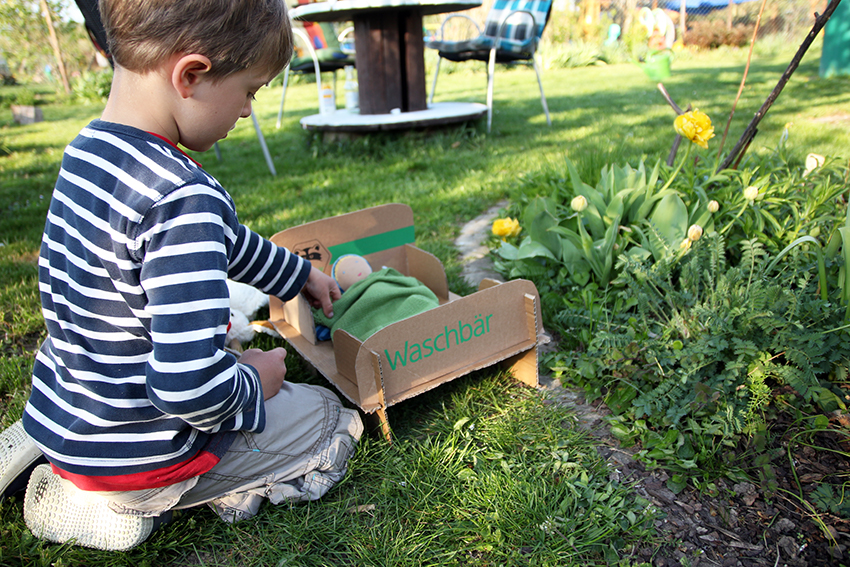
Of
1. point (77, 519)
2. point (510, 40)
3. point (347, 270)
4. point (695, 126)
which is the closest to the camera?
point (77, 519)

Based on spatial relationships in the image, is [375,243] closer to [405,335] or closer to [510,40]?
[405,335]

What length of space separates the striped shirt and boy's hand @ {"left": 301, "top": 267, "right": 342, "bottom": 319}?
0.45m

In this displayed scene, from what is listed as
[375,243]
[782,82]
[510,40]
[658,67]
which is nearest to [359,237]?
[375,243]

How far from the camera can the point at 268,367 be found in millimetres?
1369

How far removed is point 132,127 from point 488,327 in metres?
1.06

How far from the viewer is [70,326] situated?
107cm

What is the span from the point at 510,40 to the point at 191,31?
5.45 metres

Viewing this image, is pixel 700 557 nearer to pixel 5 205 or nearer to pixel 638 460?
pixel 638 460

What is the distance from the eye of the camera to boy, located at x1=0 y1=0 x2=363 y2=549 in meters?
0.96

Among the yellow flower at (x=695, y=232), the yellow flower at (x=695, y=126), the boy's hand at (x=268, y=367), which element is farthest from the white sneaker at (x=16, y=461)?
the yellow flower at (x=695, y=126)

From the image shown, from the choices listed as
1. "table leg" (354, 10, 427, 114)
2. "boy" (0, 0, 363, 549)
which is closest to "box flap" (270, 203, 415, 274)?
"boy" (0, 0, 363, 549)

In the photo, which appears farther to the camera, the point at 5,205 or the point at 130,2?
the point at 5,205

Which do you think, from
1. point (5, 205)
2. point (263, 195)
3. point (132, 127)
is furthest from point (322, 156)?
point (132, 127)

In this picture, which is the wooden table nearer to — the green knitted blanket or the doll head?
the doll head
